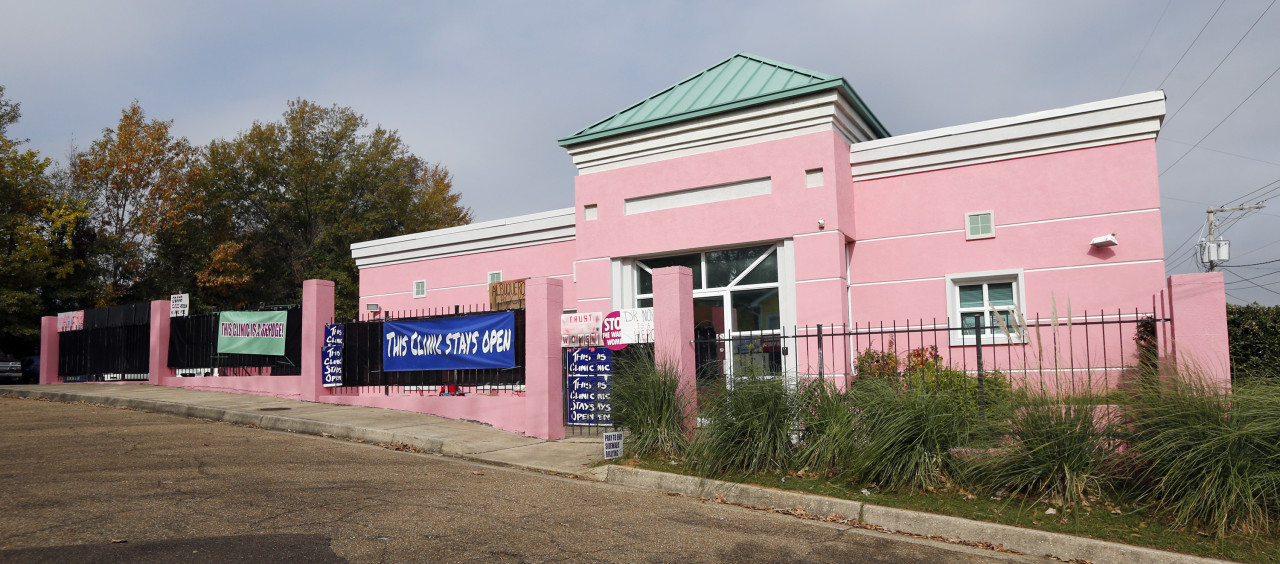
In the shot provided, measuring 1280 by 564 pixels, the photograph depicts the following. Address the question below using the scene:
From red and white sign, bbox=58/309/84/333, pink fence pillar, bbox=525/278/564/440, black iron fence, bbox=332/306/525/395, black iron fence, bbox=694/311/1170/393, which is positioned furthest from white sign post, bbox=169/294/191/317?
black iron fence, bbox=694/311/1170/393

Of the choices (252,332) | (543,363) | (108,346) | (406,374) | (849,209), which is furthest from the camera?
(108,346)

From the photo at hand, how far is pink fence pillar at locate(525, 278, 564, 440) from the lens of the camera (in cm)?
1170

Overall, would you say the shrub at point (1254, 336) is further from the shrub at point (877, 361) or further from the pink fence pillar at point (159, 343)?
the pink fence pillar at point (159, 343)

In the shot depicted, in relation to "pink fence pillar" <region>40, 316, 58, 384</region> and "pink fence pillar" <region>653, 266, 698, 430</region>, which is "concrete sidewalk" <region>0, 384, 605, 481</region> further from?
"pink fence pillar" <region>40, 316, 58, 384</region>

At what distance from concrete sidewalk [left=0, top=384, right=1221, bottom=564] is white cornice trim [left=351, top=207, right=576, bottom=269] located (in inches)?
214

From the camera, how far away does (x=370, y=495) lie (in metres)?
7.49

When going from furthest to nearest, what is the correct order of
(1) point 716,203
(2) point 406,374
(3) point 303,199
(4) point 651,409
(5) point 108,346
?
(3) point 303,199 → (5) point 108,346 → (2) point 406,374 → (1) point 716,203 → (4) point 651,409

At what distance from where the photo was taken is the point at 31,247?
28406 millimetres

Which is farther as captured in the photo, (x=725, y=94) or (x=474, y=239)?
(x=474, y=239)

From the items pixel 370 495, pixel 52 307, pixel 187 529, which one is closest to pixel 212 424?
pixel 370 495

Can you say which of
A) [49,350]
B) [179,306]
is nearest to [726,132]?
[179,306]

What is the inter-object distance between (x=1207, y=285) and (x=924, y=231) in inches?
218

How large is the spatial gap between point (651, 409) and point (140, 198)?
32382mm

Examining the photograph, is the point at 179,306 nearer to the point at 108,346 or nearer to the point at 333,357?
the point at 108,346
